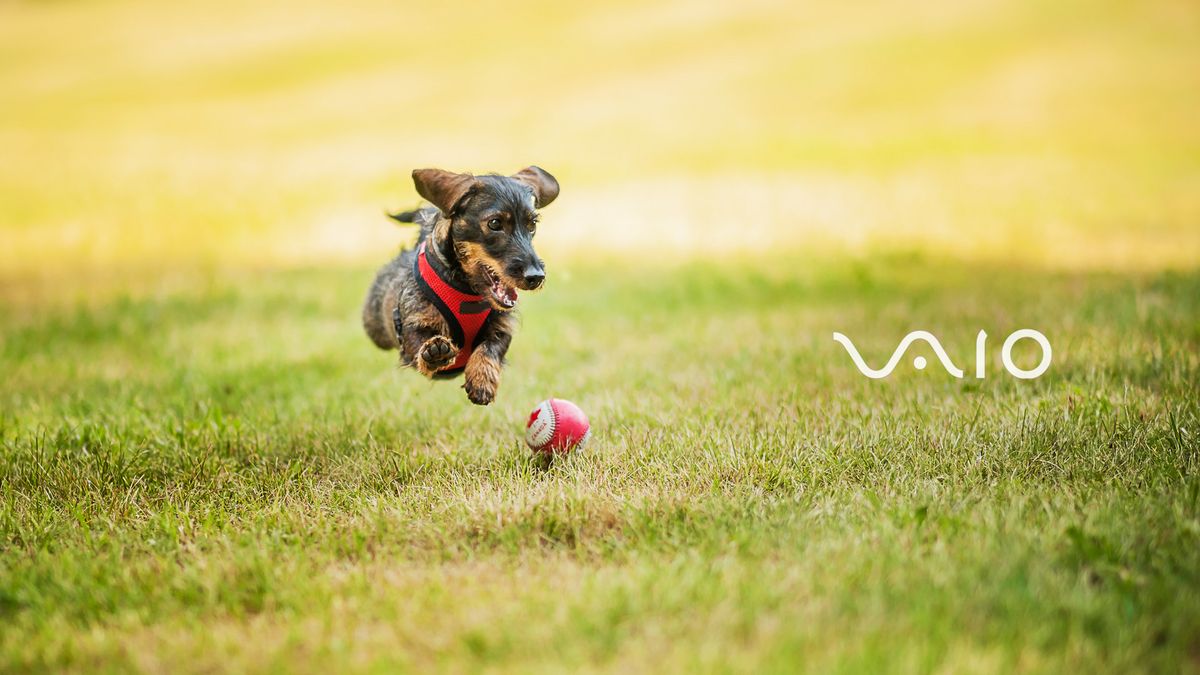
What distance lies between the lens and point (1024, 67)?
3005cm

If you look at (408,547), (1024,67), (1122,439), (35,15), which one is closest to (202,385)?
(408,547)

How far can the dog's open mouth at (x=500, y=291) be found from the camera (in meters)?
5.62

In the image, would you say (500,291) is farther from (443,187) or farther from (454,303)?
(443,187)

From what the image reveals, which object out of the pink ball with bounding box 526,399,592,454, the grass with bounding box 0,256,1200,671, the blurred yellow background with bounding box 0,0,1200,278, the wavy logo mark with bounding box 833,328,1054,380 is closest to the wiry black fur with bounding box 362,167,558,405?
the pink ball with bounding box 526,399,592,454

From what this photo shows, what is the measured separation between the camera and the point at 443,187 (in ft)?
18.6

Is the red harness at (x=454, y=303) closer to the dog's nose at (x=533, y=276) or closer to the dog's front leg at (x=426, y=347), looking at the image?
the dog's front leg at (x=426, y=347)

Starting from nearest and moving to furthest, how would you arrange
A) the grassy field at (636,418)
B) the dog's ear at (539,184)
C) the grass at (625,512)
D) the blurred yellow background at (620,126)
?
1. the grass at (625,512)
2. the grassy field at (636,418)
3. the dog's ear at (539,184)
4. the blurred yellow background at (620,126)

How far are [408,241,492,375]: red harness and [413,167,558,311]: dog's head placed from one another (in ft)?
0.36

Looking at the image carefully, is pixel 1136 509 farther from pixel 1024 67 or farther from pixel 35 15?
pixel 35 15

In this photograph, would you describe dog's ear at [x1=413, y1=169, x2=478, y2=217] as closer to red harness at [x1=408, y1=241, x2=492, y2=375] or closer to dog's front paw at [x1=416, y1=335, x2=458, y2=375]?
red harness at [x1=408, y1=241, x2=492, y2=375]

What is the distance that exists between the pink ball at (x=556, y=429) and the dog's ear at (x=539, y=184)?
1.15m

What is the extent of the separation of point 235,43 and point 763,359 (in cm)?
3438

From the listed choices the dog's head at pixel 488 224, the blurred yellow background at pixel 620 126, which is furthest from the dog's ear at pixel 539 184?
the blurred yellow background at pixel 620 126

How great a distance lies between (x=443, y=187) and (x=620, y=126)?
20.4m
